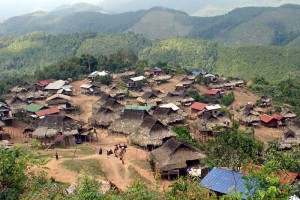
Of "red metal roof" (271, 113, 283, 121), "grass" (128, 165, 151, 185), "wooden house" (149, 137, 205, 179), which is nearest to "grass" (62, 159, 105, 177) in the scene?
"grass" (128, 165, 151, 185)

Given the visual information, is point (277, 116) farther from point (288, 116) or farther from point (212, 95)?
point (212, 95)

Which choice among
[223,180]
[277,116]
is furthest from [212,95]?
[223,180]

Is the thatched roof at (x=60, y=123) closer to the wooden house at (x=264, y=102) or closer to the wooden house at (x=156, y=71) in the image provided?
the wooden house at (x=264, y=102)

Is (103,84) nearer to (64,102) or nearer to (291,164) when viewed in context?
(64,102)

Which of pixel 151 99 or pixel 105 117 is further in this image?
pixel 151 99

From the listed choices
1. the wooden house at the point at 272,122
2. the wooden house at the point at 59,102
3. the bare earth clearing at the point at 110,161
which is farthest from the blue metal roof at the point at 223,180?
the wooden house at the point at 59,102
